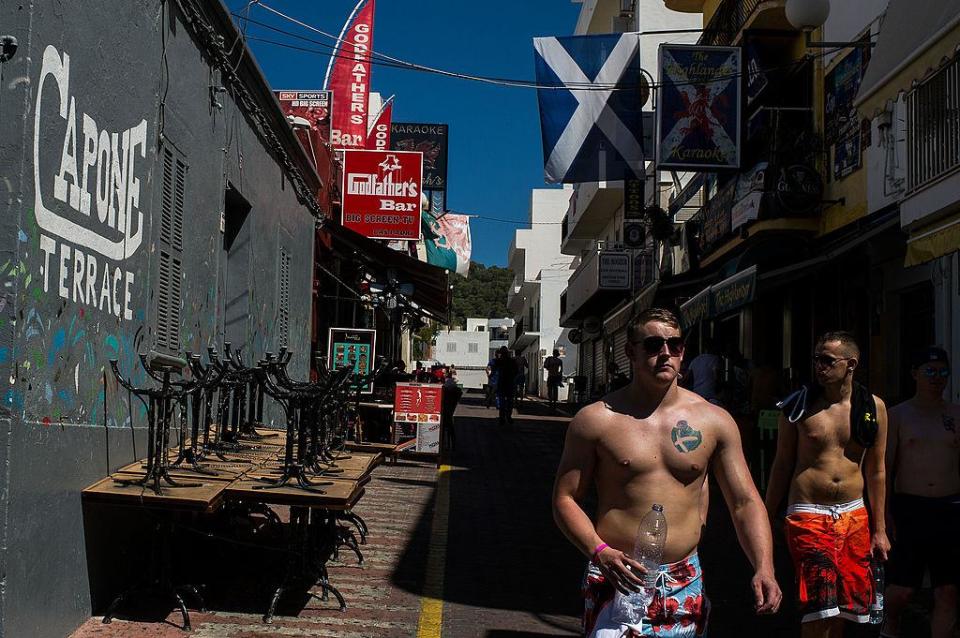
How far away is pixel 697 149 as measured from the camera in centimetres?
1753

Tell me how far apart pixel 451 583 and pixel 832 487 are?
3.37 m

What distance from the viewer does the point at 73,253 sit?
5613 mm

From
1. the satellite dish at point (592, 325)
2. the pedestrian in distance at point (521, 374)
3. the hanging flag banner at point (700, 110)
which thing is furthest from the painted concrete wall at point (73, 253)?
the satellite dish at point (592, 325)

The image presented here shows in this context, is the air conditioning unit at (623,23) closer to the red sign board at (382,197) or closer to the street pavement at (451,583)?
the red sign board at (382,197)

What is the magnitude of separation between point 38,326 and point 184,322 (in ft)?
9.98

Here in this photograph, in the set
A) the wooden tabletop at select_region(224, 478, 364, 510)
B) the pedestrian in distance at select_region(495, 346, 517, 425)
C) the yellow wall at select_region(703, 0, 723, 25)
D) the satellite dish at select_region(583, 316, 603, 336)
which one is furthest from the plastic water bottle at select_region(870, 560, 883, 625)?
the satellite dish at select_region(583, 316, 603, 336)

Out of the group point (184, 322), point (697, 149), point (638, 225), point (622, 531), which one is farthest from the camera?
point (638, 225)

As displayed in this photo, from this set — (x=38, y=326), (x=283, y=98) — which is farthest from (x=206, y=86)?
(x=283, y=98)

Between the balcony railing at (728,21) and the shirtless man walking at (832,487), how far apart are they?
13.5 metres

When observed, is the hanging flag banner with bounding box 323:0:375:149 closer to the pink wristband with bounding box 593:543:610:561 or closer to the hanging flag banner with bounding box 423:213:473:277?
the hanging flag banner with bounding box 423:213:473:277

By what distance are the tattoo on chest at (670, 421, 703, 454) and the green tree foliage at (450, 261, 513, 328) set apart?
100 metres

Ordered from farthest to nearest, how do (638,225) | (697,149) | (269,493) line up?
(638,225)
(697,149)
(269,493)

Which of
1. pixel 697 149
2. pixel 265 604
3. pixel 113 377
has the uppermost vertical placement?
pixel 697 149

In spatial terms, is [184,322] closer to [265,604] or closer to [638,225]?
[265,604]
